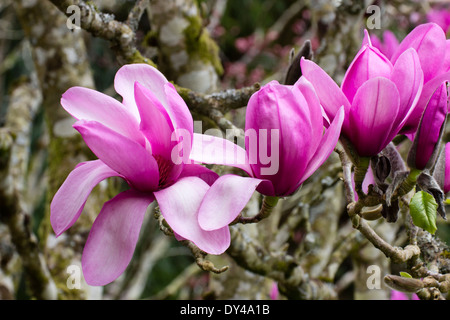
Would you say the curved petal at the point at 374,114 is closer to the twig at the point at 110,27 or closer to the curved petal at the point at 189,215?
the curved petal at the point at 189,215

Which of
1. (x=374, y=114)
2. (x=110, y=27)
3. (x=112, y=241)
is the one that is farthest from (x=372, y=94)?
(x=110, y=27)

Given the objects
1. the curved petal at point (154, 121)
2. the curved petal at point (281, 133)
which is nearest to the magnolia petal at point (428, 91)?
the curved petal at point (281, 133)

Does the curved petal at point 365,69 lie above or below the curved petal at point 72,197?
above

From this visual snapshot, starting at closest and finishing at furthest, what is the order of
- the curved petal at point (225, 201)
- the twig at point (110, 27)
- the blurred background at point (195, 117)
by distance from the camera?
the curved petal at point (225, 201) → the twig at point (110, 27) → the blurred background at point (195, 117)

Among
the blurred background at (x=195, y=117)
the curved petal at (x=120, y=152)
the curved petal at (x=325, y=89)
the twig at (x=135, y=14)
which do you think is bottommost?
the blurred background at (x=195, y=117)

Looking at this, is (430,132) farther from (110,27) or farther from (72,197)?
(110,27)
